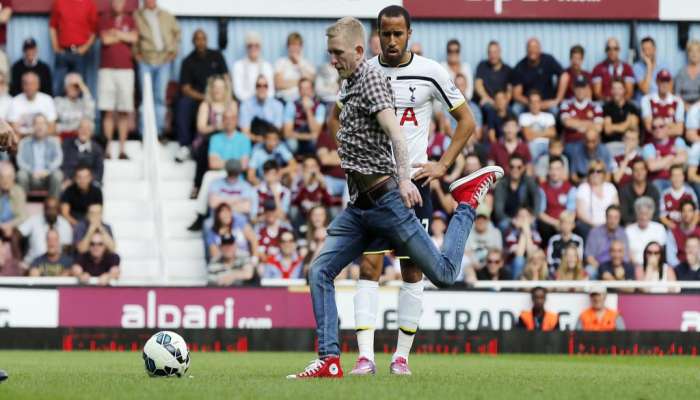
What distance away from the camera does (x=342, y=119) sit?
9.07m

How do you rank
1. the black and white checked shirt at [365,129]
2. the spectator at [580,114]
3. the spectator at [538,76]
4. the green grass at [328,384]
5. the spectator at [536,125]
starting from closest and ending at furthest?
the green grass at [328,384] → the black and white checked shirt at [365,129] → the spectator at [536,125] → the spectator at [580,114] → the spectator at [538,76]

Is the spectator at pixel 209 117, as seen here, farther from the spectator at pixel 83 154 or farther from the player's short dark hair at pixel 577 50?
the player's short dark hair at pixel 577 50

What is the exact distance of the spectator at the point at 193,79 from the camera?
839 inches

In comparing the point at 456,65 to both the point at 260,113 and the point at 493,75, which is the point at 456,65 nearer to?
the point at 493,75

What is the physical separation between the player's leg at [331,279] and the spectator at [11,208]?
10.9 m

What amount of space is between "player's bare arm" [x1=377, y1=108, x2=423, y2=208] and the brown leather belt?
6.3 inches

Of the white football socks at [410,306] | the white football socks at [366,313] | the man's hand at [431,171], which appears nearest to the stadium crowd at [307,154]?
the white football socks at [410,306]

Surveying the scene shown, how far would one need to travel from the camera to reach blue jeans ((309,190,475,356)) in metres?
8.96

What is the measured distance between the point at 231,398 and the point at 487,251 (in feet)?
39.3

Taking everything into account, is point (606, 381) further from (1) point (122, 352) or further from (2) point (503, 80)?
(2) point (503, 80)

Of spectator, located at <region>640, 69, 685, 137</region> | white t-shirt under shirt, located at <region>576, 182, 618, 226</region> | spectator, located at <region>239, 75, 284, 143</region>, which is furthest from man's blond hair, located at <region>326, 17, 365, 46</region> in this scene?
spectator, located at <region>640, 69, 685, 137</region>

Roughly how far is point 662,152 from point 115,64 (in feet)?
25.8

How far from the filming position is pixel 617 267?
19.1m

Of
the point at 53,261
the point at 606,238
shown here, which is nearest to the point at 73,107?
the point at 53,261
